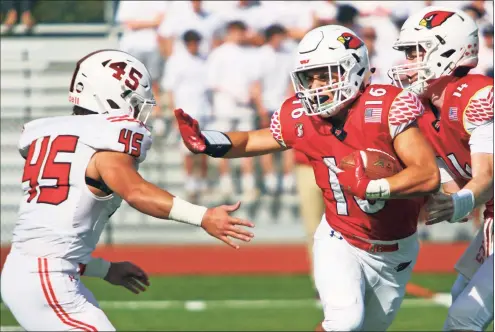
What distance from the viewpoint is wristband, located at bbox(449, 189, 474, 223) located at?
4991mm

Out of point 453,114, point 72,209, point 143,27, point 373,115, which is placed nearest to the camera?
point 72,209

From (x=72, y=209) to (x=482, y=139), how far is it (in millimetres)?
2088

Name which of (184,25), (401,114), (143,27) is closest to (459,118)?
(401,114)

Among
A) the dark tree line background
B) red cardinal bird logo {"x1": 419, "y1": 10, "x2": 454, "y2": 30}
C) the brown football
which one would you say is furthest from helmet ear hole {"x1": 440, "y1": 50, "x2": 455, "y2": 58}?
the dark tree line background

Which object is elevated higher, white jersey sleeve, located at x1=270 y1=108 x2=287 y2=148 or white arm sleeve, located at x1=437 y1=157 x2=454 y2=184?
white jersey sleeve, located at x1=270 y1=108 x2=287 y2=148

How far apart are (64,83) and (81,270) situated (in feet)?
25.3

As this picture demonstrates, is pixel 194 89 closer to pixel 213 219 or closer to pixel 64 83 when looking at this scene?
pixel 64 83

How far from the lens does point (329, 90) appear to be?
206 inches

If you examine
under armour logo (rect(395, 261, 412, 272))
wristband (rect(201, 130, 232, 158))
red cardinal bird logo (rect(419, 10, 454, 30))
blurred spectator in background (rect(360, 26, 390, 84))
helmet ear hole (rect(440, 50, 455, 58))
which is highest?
red cardinal bird logo (rect(419, 10, 454, 30))

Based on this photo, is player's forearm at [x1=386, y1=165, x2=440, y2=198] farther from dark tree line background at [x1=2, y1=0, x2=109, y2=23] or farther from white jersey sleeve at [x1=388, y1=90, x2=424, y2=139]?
dark tree line background at [x1=2, y1=0, x2=109, y2=23]

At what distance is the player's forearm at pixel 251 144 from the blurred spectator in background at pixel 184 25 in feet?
19.9

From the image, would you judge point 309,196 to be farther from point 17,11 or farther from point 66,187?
point 66,187

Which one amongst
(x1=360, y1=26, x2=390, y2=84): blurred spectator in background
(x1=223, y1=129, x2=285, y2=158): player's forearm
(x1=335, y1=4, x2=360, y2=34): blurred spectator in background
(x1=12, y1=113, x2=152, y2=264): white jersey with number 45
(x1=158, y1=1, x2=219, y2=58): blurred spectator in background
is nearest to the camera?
(x1=12, y1=113, x2=152, y2=264): white jersey with number 45

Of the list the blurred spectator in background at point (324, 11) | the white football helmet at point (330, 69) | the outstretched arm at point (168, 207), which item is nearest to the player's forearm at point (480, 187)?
the white football helmet at point (330, 69)
